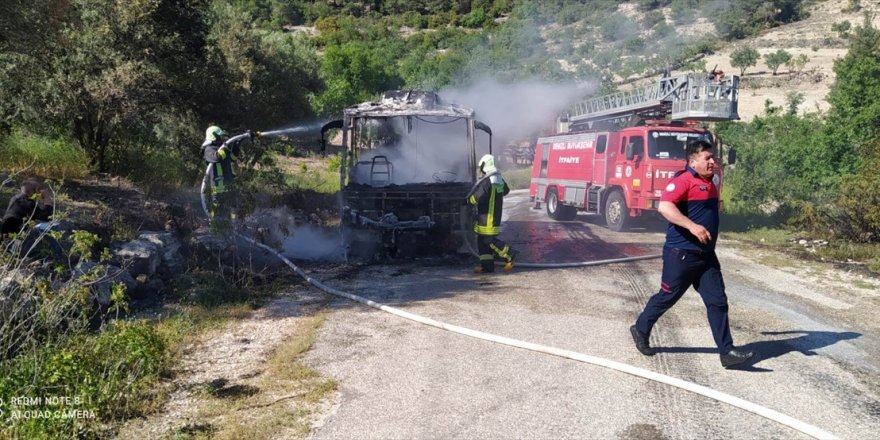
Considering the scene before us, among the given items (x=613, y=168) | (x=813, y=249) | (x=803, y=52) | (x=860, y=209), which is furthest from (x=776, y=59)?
(x=813, y=249)

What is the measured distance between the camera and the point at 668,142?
14.2 meters

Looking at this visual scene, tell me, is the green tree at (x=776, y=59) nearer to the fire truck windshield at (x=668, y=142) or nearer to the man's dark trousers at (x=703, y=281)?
the fire truck windshield at (x=668, y=142)

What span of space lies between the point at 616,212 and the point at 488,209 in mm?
6943

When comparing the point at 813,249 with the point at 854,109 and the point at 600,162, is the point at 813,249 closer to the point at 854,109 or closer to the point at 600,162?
the point at 600,162

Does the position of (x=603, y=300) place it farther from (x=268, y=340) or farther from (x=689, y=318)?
(x=268, y=340)

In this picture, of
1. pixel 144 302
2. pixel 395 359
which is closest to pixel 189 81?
pixel 144 302

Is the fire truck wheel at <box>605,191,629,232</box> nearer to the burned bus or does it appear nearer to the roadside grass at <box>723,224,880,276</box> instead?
the roadside grass at <box>723,224,880,276</box>

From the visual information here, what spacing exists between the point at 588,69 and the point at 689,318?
30.4 metres

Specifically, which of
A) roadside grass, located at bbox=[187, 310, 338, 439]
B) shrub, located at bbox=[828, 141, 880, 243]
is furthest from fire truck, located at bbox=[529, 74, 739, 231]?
roadside grass, located at bbox=[187, 310, 338, 439]

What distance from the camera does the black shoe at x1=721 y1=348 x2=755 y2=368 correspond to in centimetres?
529

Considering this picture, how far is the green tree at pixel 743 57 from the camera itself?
47.8 meters

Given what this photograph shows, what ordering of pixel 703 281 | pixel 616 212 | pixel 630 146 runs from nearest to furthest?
pixel 703 281, pixel 630 146, pixel 616 212

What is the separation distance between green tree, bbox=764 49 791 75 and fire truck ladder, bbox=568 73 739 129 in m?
39.0

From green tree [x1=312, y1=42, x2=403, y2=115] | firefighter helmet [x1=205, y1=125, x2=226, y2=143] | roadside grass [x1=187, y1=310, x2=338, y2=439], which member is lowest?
roadside grass [x1=187, y1=310, x2=338, y2=439]
